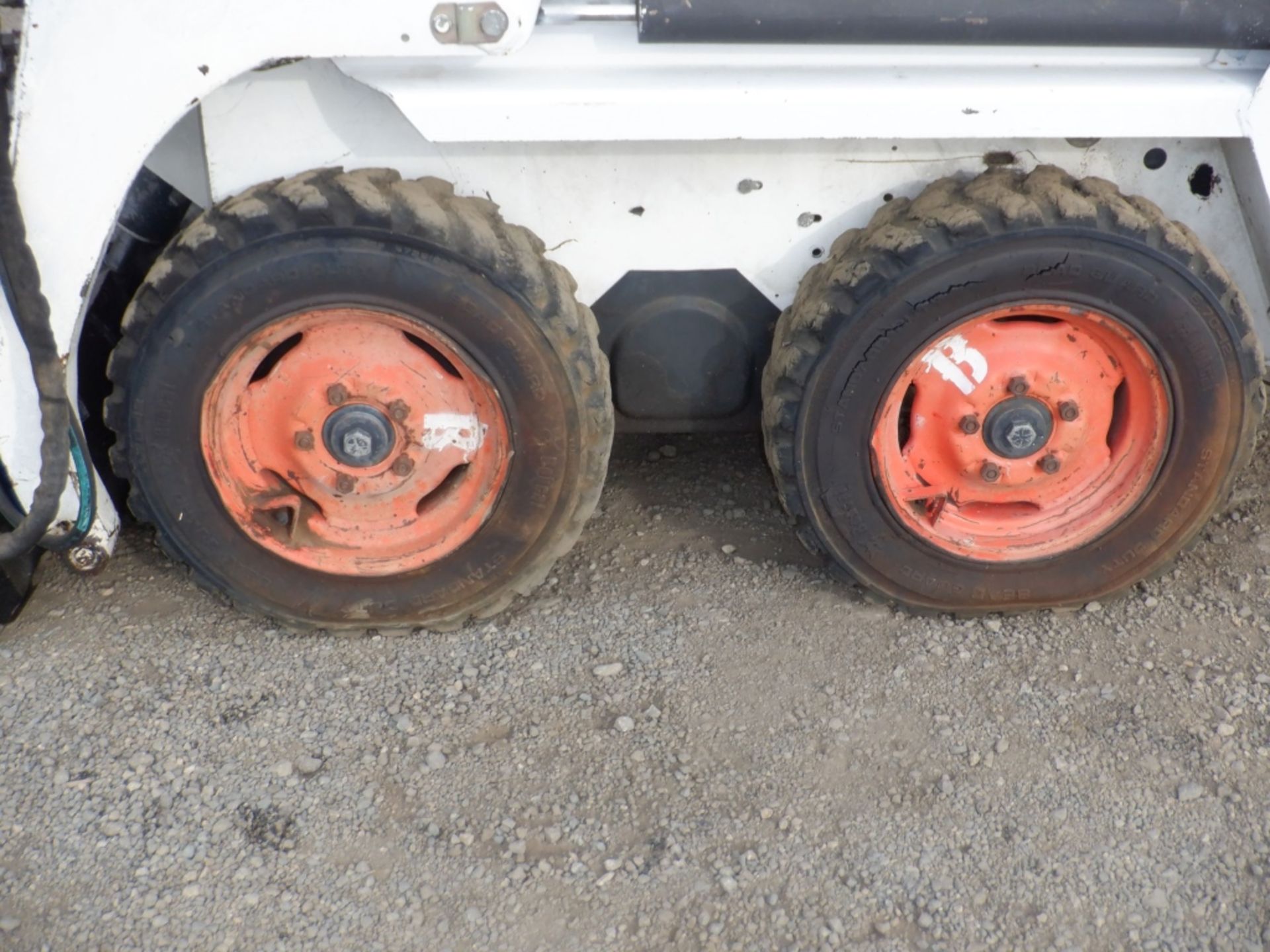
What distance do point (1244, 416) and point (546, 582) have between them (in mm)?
1670

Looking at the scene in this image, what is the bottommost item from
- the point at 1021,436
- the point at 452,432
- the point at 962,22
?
the point at 1021,436

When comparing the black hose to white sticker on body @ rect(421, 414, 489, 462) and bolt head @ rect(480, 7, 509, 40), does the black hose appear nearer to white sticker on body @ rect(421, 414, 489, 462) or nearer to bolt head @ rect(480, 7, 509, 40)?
white sticker on body @ rect(421, 414, 489, 462)

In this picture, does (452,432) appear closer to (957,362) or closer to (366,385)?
(366,385)

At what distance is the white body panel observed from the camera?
7.47ft

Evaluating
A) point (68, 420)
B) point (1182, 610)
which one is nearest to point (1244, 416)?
point (1182, 610)

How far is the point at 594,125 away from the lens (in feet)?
7.88

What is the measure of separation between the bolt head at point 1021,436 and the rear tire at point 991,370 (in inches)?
1.3

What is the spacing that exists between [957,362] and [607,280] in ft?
2.63

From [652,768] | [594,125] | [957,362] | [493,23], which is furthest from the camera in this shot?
[957,362]

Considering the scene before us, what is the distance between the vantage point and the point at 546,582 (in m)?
3.07

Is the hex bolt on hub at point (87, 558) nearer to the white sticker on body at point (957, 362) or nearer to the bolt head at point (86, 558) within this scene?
the bolt head at point (86, 558)

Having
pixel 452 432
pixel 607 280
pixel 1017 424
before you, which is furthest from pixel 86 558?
pixel 1017 424

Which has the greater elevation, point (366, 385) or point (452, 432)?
point (366, 385)

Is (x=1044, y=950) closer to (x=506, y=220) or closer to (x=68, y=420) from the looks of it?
(x=506, y=220)
